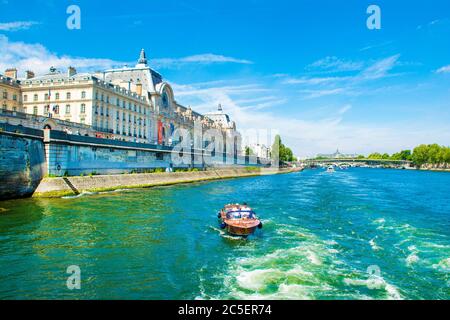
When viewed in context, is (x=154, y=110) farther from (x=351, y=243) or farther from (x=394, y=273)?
(x=394, y=273)

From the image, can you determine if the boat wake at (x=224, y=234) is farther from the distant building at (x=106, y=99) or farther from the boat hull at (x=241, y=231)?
the distant building at (x=106, y=99)

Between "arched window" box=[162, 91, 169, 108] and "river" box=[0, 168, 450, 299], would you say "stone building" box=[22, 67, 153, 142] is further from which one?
"river" box=[0, 168, 450, 299]

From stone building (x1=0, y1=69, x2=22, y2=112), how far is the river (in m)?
40.7

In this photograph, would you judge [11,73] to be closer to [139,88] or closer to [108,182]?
[139,88]

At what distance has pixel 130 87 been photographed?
89.7 m

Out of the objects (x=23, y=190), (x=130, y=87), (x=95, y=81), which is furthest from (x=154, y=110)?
(x=23, y=190)

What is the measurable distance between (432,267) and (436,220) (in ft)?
60.7

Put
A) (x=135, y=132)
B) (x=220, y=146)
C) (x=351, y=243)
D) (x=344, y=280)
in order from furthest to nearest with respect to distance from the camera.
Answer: (x=220, y=146) → (x=135, y=132) → (x=351, y=243) → (x=344, y=280)

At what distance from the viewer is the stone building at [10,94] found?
214ft

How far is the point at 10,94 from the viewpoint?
6706cm

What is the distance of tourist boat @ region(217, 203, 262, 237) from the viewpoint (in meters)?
24.7

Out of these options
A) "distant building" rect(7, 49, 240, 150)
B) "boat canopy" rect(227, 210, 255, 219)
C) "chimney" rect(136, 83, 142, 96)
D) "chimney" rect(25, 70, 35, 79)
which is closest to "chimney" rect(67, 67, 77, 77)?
"distant building" rect(7, 49, 240, 150)

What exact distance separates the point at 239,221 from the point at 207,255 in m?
5.80

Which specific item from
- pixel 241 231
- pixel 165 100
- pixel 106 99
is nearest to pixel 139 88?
pixel 165 100
